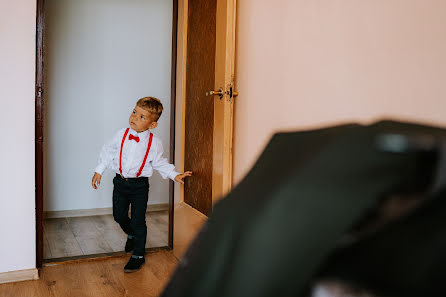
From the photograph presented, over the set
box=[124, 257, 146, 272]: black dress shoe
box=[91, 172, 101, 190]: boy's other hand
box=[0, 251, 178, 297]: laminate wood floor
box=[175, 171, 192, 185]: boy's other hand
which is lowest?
box=[0, 251, 178, 297]: laminate wood floor

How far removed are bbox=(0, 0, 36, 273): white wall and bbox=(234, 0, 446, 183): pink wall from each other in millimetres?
1194

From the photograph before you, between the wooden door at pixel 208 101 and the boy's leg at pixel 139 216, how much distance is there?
28cm

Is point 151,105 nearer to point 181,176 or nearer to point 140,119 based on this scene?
point 140,119

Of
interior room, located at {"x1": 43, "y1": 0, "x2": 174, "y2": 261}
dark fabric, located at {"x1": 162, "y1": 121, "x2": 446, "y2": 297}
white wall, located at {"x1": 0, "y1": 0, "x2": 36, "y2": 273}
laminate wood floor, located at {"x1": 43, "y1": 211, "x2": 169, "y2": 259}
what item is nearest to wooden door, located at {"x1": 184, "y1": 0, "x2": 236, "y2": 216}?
laminate wood floor, located at {"x1": 43, "y1": 211, "x2": 169, "y2": 259}

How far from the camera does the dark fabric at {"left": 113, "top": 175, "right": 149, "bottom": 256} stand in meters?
2.81

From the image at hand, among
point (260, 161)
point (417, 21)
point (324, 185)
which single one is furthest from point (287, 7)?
point (324, 185)

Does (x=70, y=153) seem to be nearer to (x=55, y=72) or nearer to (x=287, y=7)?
(x=55, y=72)

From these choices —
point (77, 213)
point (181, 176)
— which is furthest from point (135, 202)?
point (77, 213)

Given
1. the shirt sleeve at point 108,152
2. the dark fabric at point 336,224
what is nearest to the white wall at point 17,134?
the shirt sleeve at point 108,152

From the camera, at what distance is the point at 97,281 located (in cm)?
251

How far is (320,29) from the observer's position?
169cm

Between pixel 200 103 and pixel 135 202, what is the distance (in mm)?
793

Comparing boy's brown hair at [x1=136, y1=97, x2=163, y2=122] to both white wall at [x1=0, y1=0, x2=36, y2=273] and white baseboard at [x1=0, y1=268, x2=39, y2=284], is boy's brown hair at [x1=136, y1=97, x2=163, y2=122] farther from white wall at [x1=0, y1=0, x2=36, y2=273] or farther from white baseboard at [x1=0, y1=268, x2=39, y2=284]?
white baseboard at [x1=0, y1=268, x2=39, y2=284]

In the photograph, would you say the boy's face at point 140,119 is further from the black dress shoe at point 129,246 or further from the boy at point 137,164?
the black dress shoe at point 129,246
